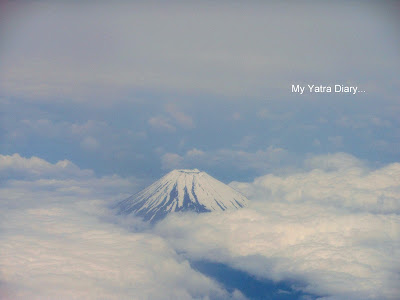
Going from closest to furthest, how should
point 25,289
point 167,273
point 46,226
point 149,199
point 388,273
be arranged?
point 25,289
point 388,273
point 167,273
point 46,226
point 149,199

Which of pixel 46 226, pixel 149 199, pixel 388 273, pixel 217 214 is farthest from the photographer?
pixel 149 199

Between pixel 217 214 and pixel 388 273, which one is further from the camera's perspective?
pixel 217 214

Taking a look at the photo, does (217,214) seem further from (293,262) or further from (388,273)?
(388,273)

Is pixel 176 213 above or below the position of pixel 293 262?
above

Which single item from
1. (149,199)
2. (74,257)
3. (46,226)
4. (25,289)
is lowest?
(25,289)

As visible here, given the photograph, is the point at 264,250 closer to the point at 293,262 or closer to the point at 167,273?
the point at 293,262

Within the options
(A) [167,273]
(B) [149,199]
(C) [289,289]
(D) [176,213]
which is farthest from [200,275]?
(B) [149,199]
